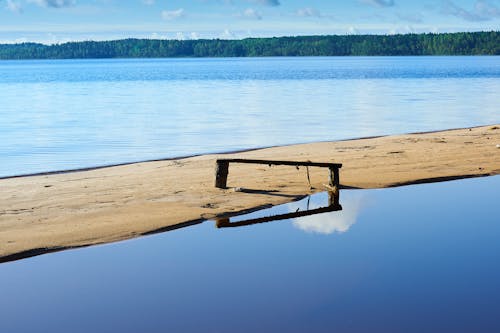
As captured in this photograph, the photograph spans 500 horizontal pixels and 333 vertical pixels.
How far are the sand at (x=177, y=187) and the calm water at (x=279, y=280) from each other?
832mm

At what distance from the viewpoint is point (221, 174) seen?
58.8 ft

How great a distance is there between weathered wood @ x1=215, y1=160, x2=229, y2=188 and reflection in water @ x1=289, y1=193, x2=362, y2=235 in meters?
1.79

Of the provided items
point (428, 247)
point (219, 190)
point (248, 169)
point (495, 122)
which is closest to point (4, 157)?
point (248, 169)

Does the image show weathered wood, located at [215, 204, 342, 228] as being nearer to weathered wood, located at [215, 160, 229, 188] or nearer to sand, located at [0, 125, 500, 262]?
sand, located at [0, 125, 500, 262]

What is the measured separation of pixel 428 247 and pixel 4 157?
20377 mm

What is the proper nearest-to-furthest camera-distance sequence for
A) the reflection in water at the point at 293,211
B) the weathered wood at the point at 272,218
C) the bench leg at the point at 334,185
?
the weathered wood at the point at 272,218 → the reflection in water at the point at 293,211 → the bench leg at the point at 334,185

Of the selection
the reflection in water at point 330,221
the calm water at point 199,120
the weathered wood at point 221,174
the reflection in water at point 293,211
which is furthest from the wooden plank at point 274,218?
the calm water at point 199,120

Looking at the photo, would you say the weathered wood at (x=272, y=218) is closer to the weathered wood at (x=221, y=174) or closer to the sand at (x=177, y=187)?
the sand at (x=177, y=187)

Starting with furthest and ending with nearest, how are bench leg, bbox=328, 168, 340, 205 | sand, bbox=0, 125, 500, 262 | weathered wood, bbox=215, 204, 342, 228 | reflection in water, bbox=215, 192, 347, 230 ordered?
bench leg, bbox=328, 168, 340, 205 < reflection in water, bbox=215, 192, 347, 230 < weathered wood, bbox=215, 204, 342, 228 < sand, bbox=0, 125, 500, 262

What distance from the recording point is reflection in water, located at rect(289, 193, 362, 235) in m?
14.7

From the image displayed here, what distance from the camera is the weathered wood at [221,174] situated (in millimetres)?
17797

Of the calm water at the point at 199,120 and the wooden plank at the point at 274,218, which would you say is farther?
the calm water at the point at 199,120

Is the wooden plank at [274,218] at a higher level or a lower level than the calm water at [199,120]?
higher

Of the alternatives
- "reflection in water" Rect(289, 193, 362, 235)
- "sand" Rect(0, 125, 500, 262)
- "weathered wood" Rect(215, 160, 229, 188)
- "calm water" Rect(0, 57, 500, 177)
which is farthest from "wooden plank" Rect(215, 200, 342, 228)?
"calm water" Rect(0, 57, 500, 177)
